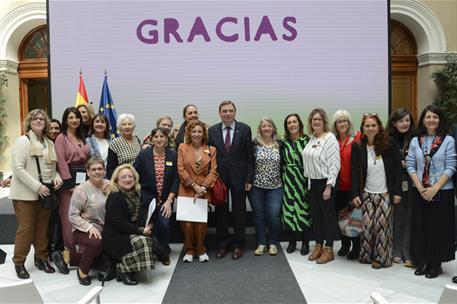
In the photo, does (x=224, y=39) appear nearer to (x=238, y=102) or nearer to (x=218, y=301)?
(x=238, y=102)

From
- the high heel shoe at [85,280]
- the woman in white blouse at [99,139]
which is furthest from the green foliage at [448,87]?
the high heel shoe at [85,280]

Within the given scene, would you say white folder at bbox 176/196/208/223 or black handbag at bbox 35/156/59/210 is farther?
white folder at bbox 176/196/208/223

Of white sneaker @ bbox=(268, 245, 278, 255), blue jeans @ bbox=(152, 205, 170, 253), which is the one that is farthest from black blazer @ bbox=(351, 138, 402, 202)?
blue jeans @ bbox=(152, 205, 170, 253)

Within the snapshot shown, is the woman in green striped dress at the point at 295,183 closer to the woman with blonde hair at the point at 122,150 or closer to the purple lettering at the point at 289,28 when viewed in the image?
the woman with blonde hair at the point at 122,150

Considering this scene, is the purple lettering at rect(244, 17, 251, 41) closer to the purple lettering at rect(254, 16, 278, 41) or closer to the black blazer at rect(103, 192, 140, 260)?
the purple lettering at rect(254, 16, 278, 41)

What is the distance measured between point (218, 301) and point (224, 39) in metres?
3.35

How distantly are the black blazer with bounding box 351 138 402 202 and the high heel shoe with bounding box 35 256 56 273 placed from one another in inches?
109

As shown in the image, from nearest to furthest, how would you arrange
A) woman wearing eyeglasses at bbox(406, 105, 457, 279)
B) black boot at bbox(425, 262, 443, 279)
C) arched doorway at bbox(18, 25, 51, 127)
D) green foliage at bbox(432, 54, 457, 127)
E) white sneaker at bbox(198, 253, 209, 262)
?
woman wearing eyeglasses at bbox(406, 105, 457, 279), black boot at bbox(425, 262, 443, 279), white sneaker at bbox(198, 253, 209, 262), green foliage at bbox(432, 54, 457, 127), arched doorway at bbox(18, 25, 51, 127)

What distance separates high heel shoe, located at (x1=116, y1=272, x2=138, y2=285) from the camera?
10.8 feet

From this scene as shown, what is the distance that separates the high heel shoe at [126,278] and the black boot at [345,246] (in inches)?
77.9

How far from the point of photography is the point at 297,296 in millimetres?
3020

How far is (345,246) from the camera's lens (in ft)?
13.1

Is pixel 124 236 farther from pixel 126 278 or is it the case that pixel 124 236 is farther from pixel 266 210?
pixel 266 210

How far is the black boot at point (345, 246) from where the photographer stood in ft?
13.0
